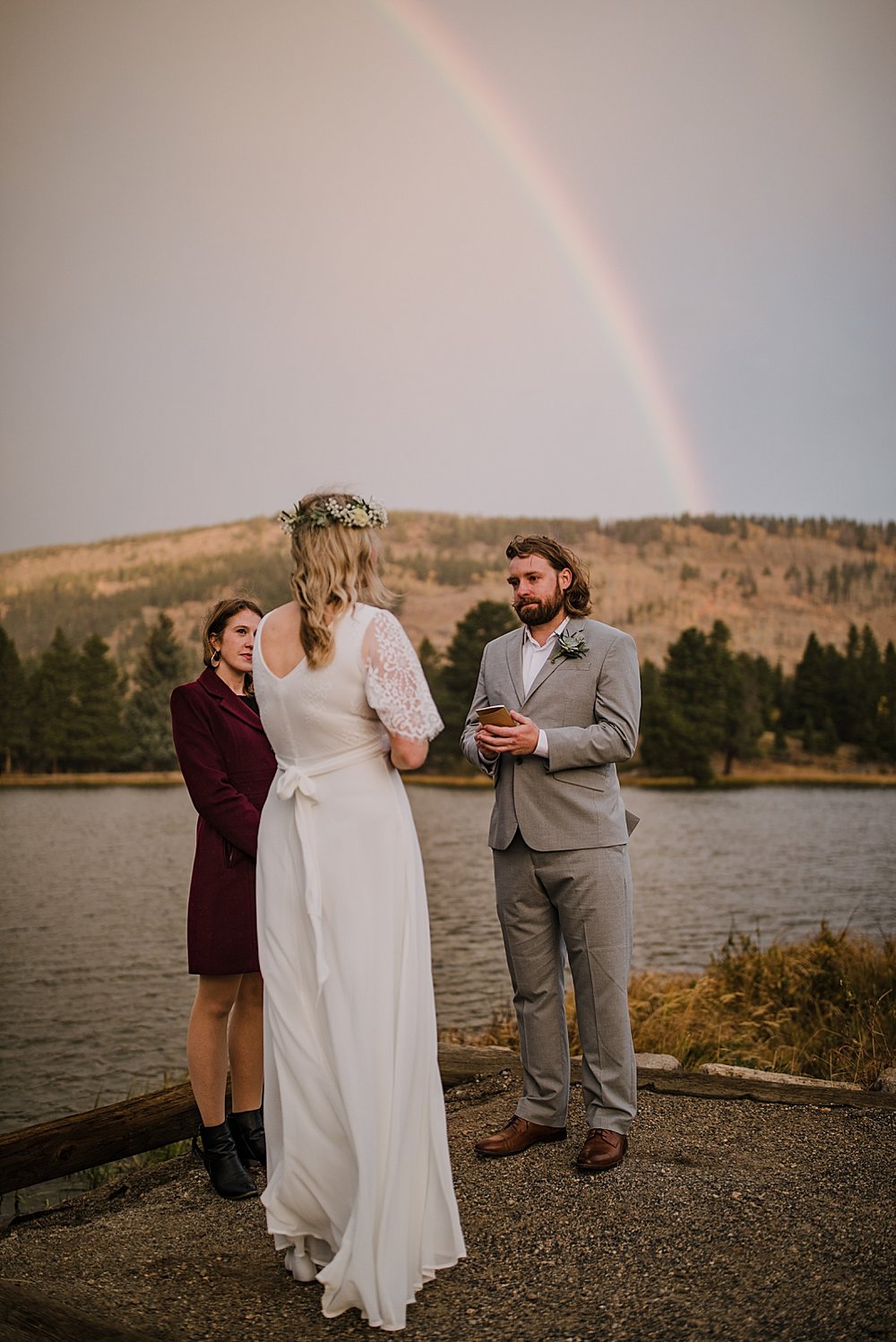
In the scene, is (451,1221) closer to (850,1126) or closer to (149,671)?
(850,1126)

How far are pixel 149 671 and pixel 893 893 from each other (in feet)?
141

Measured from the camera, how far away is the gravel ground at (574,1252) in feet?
10.7

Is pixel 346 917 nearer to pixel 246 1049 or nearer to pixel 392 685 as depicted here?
pixel 392 685

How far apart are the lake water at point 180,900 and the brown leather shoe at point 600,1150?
609 cm

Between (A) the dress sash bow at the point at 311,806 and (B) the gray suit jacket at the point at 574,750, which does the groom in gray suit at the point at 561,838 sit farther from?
(A) the dress sash bow at the point at 311,806

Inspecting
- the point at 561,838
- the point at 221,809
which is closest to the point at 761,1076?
the point at 561,838

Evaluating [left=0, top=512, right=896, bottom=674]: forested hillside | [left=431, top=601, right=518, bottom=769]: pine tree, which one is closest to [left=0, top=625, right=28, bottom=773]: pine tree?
[left=0, top=512, right=896, bottom=674]: forested hillside

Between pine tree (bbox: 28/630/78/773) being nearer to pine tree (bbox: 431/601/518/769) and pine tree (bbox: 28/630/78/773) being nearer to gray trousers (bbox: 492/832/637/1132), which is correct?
pine tree (bbox: 431/601/518/769)

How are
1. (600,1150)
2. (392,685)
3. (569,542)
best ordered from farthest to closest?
(569,542) < (600,1150) < (392,685)

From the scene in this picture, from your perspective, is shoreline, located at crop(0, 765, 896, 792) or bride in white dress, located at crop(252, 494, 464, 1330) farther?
shoreline, located at crop(0, 765, 896, 792)

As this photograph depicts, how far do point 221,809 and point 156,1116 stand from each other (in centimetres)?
155

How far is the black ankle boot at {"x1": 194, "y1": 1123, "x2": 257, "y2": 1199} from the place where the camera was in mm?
4492

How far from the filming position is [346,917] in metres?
3.45

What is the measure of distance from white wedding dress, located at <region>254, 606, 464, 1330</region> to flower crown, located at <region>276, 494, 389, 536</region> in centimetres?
30
